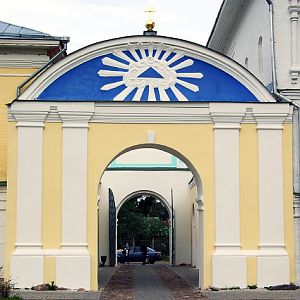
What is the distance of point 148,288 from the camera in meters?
19.7

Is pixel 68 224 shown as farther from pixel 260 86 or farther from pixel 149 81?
pixel 260 86

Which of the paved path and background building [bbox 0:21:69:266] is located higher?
background building [bbox 0:21:69:266]

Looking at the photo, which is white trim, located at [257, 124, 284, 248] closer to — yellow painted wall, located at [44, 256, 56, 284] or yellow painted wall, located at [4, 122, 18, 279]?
yellow painted wall, located at [44, 256, 56, 284]

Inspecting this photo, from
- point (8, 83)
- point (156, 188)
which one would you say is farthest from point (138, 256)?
point (8, 83)

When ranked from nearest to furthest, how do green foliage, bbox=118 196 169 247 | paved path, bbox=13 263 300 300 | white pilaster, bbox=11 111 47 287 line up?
paved path, bbox=13 263 300 300 → white pilaster, bbox=11 111 47 287 → green foliage, bbox=118 196 169 247

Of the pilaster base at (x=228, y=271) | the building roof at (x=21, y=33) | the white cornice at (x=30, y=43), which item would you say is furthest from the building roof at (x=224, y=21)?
the pilaster base at (x=228, y=271)

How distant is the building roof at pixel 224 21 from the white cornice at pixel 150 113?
6904 mm

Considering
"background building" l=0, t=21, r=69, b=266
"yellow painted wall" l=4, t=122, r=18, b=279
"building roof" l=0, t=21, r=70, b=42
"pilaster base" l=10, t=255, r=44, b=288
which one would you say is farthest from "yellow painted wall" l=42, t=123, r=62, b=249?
"building roof" l=0, t=21, r=70, b=42

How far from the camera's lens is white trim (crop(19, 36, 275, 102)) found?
61.0 feet

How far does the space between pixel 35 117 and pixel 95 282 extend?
13.5ft

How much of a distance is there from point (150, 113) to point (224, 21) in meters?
10.1

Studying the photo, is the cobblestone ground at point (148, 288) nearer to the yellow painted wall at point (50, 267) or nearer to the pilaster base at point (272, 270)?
the yellow painted wall at point (50, 267)

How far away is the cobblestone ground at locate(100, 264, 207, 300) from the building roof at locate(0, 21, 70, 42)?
23.4 feet

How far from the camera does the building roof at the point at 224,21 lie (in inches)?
1004
